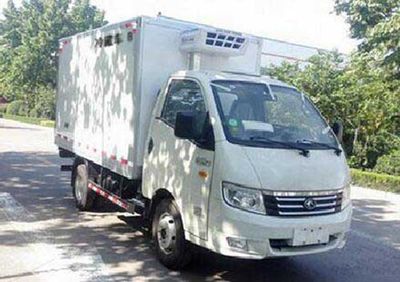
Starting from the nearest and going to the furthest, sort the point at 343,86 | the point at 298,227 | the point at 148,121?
1. the point at 298,227
2. the point at 148,121
3. the point at 343,86

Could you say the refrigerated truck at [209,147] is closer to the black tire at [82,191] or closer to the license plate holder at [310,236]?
the license plate holder at [310,236]

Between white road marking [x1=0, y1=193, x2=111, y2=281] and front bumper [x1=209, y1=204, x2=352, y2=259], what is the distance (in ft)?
4.35

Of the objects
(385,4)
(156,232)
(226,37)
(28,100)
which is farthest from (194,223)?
(28,100)

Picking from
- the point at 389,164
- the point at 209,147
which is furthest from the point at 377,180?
the point at 209,147

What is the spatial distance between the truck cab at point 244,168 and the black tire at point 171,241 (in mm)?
27

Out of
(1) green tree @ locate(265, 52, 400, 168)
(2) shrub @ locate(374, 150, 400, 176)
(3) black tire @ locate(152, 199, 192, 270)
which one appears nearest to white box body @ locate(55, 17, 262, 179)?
(3) black tire @ locate(152, 199, 192, 270)

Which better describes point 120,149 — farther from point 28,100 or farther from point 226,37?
point 28,100

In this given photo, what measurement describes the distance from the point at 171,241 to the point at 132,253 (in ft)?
2.85

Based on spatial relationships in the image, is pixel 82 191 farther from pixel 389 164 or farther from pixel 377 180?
pixel 389 164

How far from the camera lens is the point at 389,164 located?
15.0 m

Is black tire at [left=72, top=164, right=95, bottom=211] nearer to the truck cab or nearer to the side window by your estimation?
the truck cab

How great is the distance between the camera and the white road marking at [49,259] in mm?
5395

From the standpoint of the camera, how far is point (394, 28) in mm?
14852

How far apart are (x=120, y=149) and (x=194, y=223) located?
74.4 inches
